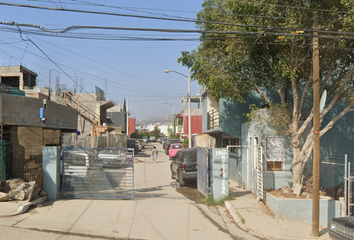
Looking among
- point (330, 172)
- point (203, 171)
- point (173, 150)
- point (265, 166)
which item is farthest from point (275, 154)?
→ point (173, 150)

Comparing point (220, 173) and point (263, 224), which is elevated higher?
point (220, 173)

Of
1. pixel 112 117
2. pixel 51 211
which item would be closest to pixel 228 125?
pixel 51 211

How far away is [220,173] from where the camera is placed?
11391mm

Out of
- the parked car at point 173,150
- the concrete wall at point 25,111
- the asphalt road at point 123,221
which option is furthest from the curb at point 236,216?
the parked car at point 173,150

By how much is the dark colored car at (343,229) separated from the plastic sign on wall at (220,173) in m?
4.66

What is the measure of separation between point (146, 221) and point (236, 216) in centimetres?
272

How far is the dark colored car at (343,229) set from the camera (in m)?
6.44

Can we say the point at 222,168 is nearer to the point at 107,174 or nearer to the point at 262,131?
the point at 262,131

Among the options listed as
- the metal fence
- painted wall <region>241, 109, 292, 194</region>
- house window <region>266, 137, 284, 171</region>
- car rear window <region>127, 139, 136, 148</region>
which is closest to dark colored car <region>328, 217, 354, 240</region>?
painted wall <region>241, 109, 292, 194</region>

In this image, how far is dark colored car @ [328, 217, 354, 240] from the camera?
6.44 metres

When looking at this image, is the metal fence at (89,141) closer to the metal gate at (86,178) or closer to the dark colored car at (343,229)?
the metal gate at (86,178)

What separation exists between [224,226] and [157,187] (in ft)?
21.2

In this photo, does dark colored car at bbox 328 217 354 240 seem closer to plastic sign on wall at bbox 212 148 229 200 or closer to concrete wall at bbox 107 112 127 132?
plastic sign on wall at bbox 212 148 229 200

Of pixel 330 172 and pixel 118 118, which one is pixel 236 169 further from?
pixel 118 118
